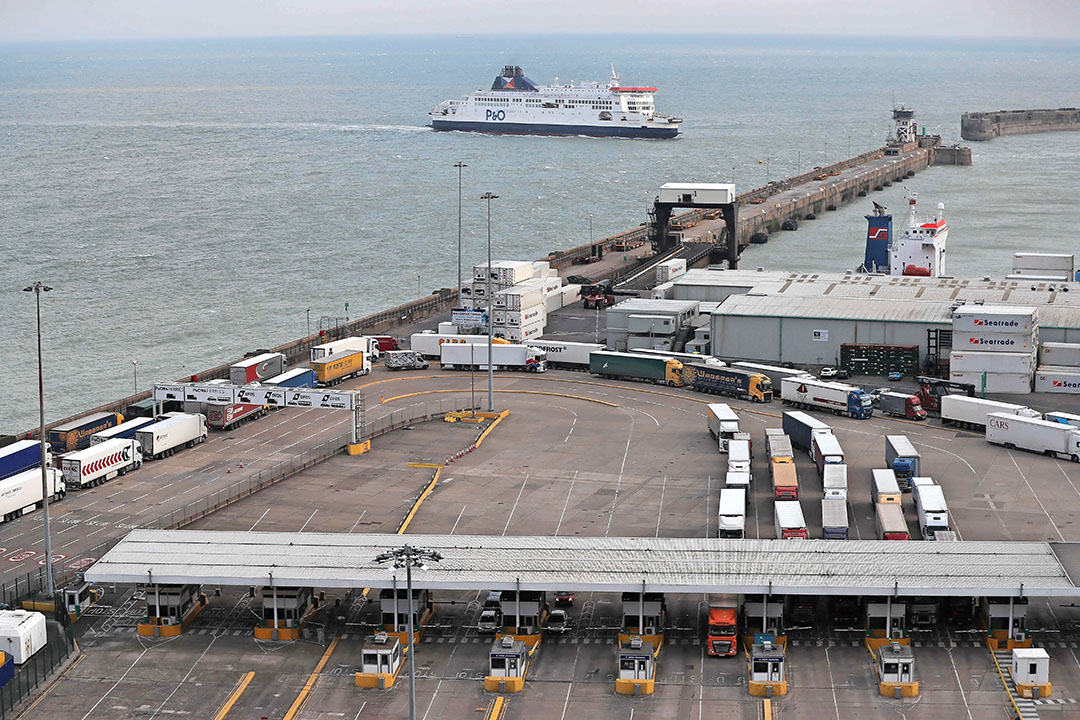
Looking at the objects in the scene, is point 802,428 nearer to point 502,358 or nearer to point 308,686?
point 502,358

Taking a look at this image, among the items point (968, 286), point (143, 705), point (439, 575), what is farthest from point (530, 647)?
point (968, 286)

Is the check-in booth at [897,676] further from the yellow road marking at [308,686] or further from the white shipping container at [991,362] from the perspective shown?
the white shipping container at [991,362]

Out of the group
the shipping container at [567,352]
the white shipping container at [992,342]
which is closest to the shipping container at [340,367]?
the shipping container at [567,352]

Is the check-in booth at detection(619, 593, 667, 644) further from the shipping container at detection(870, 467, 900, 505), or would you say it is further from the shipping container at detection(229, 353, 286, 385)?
the shipping container at detection(229, 353, 286, 385)

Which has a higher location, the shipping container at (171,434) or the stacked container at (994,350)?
the stacked container at (994,350)

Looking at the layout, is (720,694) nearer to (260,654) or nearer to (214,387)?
(260,654)

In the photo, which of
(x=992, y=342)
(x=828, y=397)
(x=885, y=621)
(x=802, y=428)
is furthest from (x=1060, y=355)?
(x=885, y=621)

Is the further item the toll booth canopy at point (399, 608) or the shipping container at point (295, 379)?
the shipping container at point (295, 379)
